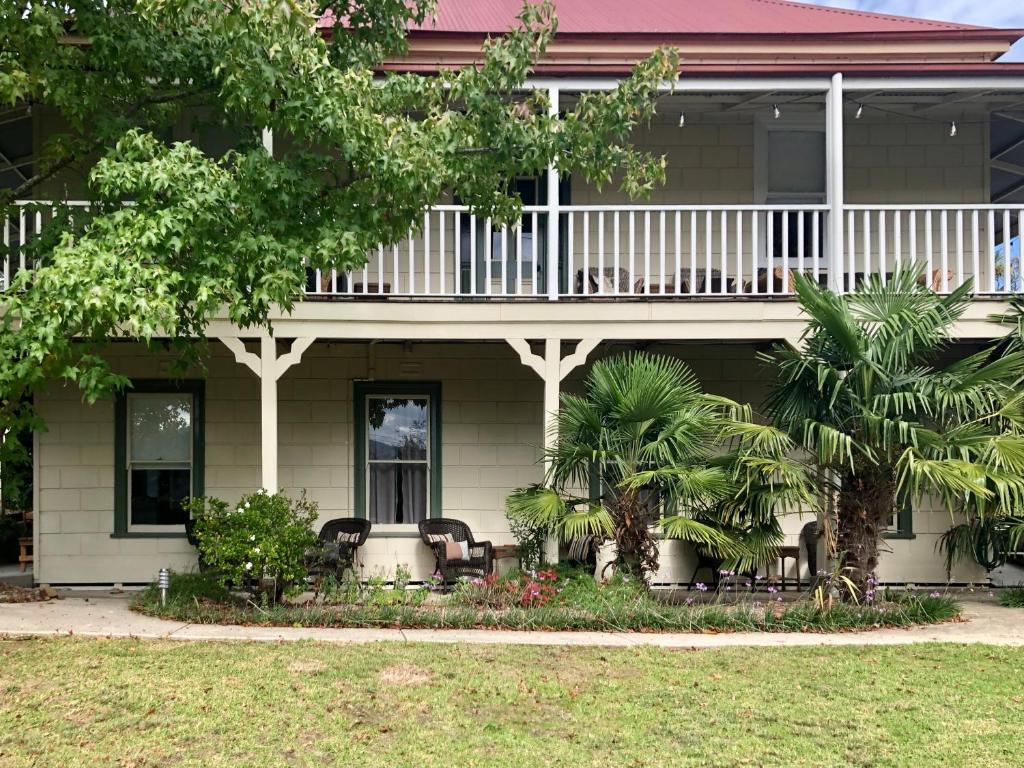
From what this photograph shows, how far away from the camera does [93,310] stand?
5.88 meters

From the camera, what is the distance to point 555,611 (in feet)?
26.1

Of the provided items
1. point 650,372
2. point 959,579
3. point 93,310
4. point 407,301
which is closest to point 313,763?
point 93,310

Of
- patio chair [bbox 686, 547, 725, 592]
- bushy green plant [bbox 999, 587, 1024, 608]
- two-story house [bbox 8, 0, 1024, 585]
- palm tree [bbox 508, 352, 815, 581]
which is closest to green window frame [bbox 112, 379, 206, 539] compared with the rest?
two-story house [bbox 8, 0, 1024, 585]

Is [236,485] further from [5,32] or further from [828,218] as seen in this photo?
[828,218]

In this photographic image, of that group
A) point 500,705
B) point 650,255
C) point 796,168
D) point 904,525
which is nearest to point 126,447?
point 650,255

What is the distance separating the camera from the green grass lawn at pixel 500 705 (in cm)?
474

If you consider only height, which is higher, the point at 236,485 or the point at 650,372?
the point at 650,372

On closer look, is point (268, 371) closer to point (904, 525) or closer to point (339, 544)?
point (339, 544)

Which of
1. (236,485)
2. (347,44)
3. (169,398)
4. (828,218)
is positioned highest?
→ (347,44)

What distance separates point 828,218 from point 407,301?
4.68 metres

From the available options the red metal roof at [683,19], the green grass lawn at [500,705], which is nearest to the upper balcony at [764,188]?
the red metal roof at [683,19]

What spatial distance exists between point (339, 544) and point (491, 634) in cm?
306

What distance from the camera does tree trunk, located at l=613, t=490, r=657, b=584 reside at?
8320 mm

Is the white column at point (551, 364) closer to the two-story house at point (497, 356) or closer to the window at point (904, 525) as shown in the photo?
the two-story house at point (497, 356)
